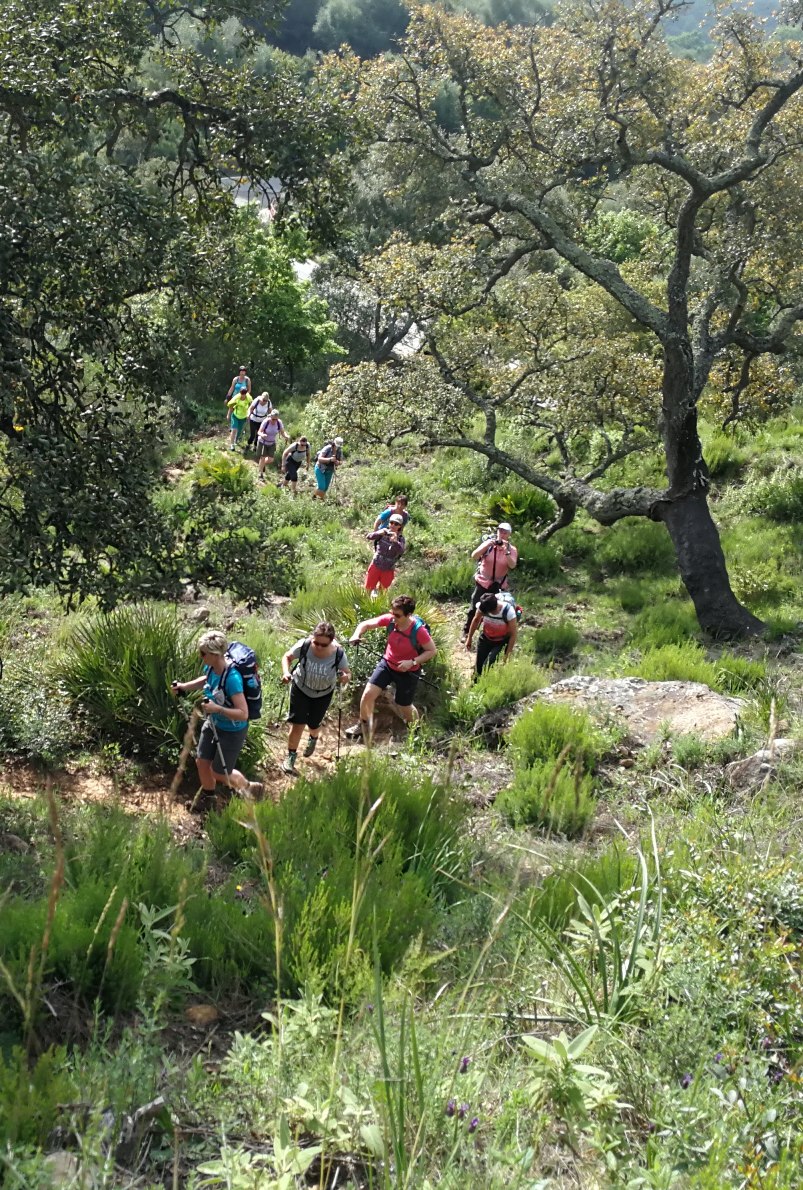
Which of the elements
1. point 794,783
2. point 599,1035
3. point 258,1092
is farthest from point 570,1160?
point 794,783

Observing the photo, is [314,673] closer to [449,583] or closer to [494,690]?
[494,690]

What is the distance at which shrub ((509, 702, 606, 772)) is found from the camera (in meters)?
8.32

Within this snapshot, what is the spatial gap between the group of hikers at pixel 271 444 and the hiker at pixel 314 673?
28.7ft

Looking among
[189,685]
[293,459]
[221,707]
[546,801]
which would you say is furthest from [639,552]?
[221,707]

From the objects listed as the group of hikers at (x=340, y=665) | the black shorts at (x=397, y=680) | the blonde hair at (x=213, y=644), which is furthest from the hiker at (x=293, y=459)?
the blonde hair at (x=213, y=644)

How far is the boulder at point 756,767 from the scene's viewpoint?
6.97m

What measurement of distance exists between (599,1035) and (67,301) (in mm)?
5233

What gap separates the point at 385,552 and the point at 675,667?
3.95 metres

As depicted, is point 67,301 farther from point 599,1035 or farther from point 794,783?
point 794,783

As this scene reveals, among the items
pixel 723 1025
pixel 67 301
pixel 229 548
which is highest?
pixel 67 301

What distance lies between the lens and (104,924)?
3605 mm

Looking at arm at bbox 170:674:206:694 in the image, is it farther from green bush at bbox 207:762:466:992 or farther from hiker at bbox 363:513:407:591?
hiker at bbox 363:513:407:591

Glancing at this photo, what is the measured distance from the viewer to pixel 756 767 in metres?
7.16

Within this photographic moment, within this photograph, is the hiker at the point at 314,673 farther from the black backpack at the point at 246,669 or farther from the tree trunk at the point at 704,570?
the tree trunk at the point at 704,570
